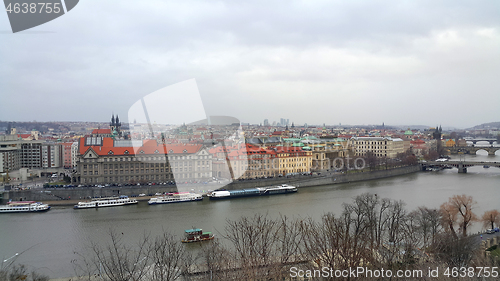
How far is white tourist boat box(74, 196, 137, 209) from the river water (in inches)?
10.8

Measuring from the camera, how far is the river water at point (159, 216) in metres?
6.15

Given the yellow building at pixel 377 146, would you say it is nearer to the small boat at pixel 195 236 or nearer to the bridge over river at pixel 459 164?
the bridge over river at pixel 459 164

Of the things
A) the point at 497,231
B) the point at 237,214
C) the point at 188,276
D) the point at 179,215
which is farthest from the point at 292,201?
the point at 188,276

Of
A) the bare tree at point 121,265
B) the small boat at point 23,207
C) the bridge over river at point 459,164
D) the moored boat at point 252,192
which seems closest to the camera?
the bare tree at point 121,265

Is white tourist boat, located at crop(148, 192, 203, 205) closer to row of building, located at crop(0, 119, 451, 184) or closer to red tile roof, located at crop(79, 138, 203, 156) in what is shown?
row of building, located at crop(0, 119, 451, 184)

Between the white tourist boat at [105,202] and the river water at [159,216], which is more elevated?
the white tourist boat at [105,202]

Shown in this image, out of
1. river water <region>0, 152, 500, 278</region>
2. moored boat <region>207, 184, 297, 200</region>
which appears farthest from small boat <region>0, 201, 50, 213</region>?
moored boat <region>207, 184, 297, 200</region>

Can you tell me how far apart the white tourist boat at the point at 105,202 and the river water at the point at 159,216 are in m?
0.27

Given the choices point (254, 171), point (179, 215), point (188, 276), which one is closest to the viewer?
point (188, 276)

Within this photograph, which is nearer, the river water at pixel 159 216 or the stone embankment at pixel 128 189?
the river water at pixel 159 216

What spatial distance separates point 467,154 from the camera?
2789 cm

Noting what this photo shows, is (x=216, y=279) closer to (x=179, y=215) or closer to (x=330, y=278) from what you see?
(x=330, y=278)

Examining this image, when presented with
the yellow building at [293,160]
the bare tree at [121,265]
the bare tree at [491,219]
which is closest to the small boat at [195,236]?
the bare tree at [121,265]

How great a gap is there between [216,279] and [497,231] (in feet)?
16.2
